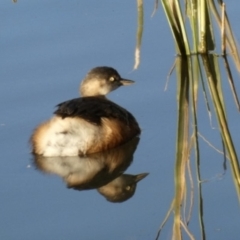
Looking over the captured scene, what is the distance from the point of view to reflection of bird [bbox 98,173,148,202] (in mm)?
5227

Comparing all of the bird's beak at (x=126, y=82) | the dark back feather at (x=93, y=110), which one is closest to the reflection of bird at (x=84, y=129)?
the dark back feather at (x=93, y=110)

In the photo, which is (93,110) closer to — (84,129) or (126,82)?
(84,129)

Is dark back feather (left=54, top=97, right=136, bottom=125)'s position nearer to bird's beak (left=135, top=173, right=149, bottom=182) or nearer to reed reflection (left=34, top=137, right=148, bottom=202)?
reed reflection (left=34, top=137, right=148, bottom=202)

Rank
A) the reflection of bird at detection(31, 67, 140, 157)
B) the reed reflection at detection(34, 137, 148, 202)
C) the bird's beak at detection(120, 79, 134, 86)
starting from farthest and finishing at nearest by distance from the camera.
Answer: the bird's beak at detection(120, 79, 134, 86) → the reflection of bird at detection(31, 67, 140, 157) → the reed reflection at detection(34, 137, 148, 202)

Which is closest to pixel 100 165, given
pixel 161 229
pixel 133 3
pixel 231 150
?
pixel 231 150

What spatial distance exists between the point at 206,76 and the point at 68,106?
1047 millimetres

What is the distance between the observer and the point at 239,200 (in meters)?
4.90

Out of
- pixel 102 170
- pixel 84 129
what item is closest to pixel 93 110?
pixel 84 129

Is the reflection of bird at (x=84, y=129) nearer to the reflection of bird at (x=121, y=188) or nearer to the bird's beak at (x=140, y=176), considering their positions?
the reflection of bird at (x=121, y=188)

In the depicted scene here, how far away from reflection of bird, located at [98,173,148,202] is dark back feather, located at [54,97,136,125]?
695 mm

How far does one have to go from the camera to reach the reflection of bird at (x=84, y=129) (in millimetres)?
6039

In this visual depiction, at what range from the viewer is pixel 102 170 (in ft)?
18.7

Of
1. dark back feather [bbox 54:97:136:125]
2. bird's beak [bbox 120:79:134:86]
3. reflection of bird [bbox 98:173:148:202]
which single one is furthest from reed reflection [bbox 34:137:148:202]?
bird's beak [bbox 120:79:134:86]

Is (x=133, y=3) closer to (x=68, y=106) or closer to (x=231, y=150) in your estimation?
(x=68, y=106)
